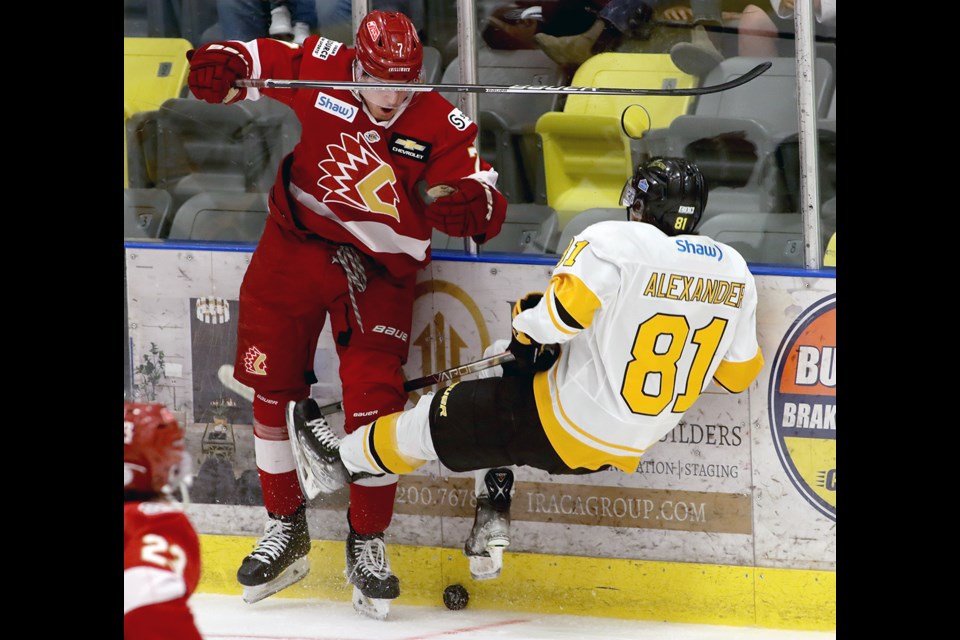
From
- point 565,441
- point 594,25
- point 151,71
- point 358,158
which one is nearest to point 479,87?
point 358,158

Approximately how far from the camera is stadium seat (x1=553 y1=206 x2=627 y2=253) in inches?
154

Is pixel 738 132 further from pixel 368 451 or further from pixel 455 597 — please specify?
pixel 455 597

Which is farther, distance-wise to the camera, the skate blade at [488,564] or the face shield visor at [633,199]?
the skate blade at [488,564]

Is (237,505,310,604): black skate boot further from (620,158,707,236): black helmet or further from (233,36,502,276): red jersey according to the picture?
(620,158,707,236): black helmet

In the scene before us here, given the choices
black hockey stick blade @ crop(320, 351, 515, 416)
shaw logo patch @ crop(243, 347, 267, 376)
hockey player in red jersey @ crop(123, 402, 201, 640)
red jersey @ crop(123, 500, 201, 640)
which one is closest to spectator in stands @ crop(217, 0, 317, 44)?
shaw logo patch @ crop(243, 347, 267, 376)

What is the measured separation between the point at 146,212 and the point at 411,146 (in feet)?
3.19

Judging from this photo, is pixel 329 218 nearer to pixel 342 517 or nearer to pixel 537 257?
pixel 537 257

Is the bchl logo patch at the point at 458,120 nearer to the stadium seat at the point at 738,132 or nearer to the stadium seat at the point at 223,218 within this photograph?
the stadium seat at the point at 738,132

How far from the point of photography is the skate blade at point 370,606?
3.93 meters

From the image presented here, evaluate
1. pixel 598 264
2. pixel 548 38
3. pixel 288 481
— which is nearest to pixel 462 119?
pixel 548 38

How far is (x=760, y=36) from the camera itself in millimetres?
3758

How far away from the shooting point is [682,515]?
12.7 ft

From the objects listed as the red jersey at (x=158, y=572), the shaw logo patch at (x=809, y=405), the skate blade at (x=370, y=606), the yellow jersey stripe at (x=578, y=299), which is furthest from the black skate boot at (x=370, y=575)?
the red jersey at (x=158, y=572)

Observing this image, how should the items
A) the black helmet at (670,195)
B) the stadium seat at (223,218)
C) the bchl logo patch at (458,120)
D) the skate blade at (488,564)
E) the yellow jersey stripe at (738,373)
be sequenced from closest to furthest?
the black helmet at (670,195)
the yellow jersey stripe at (738,373)
the bchl logo patch at (458,120)
the skate blade at (488,564)
the stadium seat at (223,218)
